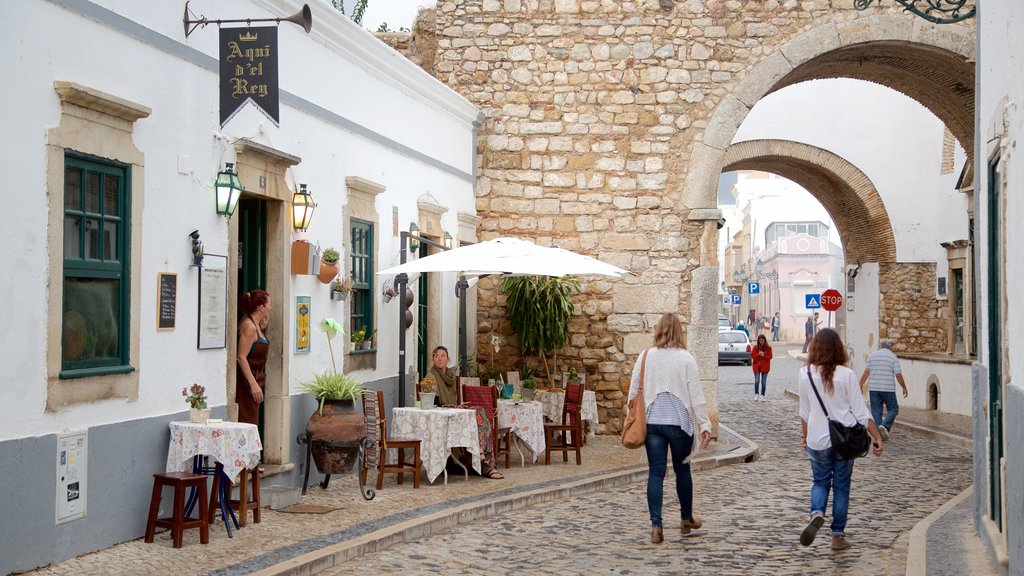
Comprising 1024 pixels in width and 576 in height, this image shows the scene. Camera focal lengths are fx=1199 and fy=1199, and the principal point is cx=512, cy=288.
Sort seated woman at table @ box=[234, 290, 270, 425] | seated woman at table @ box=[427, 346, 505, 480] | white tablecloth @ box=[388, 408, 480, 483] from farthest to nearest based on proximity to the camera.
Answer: seated woman at table @ box=[427, 346, 505, 480] → white tablecloth @ box=[388, 408, 480, 483] → seated woman at table @ box=[234, 290, 270, 425]

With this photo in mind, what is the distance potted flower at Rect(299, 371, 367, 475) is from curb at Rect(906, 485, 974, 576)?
13.7 feet

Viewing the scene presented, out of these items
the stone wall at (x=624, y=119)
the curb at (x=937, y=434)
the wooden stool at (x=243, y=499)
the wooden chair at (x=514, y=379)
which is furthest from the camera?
the curb at (x=937, y=434)

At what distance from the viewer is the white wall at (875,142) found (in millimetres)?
22906

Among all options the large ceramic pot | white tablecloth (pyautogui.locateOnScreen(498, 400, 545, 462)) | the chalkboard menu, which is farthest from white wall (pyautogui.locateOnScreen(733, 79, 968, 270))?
the chalkboard menu

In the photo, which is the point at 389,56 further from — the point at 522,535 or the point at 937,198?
the point at 937,198

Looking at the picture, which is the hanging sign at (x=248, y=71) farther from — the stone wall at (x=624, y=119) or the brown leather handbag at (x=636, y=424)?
the stone wall at (x=624, y=119)

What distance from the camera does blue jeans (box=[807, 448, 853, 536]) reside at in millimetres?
7676

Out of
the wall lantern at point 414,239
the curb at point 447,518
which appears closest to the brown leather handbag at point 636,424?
the curb at point 447,518

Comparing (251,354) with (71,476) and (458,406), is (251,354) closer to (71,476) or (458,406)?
(71,476)

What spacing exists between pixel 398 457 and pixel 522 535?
242cm

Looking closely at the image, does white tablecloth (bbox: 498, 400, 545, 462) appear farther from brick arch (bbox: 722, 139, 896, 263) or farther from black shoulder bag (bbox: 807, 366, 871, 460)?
brick arch (bbox: 722, 139, 896, 263)

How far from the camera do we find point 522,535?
8.44m

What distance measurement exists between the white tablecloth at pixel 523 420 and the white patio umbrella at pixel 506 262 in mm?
1347

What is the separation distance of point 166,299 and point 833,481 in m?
4.45
